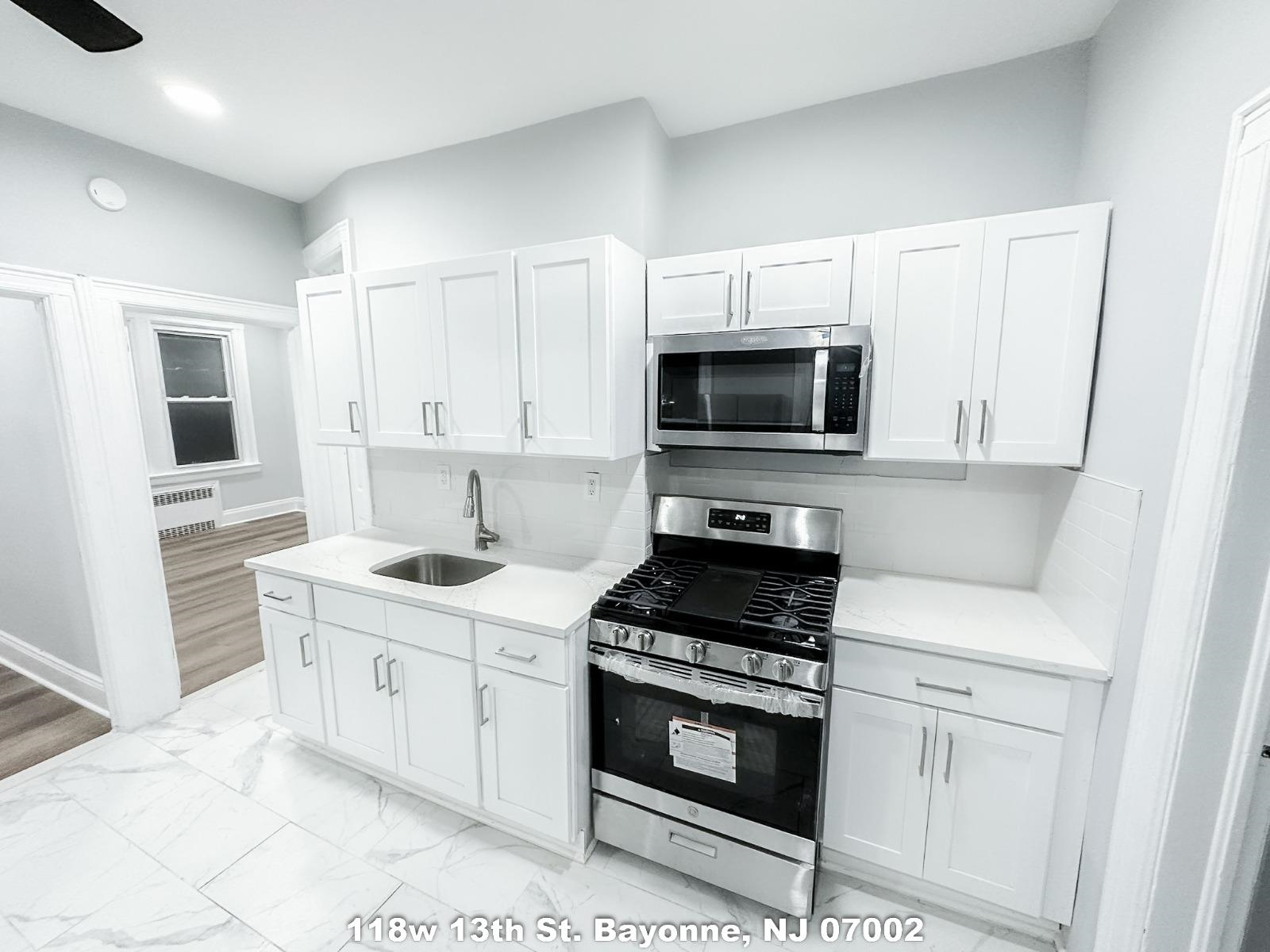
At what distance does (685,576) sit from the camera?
1.95 metres

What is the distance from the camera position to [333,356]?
234 centimetres

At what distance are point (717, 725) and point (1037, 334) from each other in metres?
1.52

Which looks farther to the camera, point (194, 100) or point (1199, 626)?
point (194, 100)

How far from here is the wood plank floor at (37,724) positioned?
237 cm

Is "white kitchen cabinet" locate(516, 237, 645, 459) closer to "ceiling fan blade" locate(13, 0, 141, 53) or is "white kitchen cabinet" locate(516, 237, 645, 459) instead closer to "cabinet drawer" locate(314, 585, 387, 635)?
"cabinet drawer" locate(314, 585, 387, 635)

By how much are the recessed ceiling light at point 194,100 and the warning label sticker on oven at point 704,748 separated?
9.30 ft

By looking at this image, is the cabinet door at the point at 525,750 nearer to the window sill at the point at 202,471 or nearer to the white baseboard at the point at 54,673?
the white baseboard at the point at 54,673

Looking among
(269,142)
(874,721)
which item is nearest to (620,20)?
(269,142)

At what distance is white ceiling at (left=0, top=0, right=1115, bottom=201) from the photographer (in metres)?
1.55

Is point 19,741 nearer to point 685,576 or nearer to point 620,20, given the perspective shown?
point 685,576

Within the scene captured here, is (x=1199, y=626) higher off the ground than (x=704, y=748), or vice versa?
(x=1199, y=626)

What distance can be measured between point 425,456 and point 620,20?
1.97m

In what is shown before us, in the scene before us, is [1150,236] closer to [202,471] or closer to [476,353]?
[476,353]

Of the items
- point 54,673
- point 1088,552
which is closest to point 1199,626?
point 1088,552
